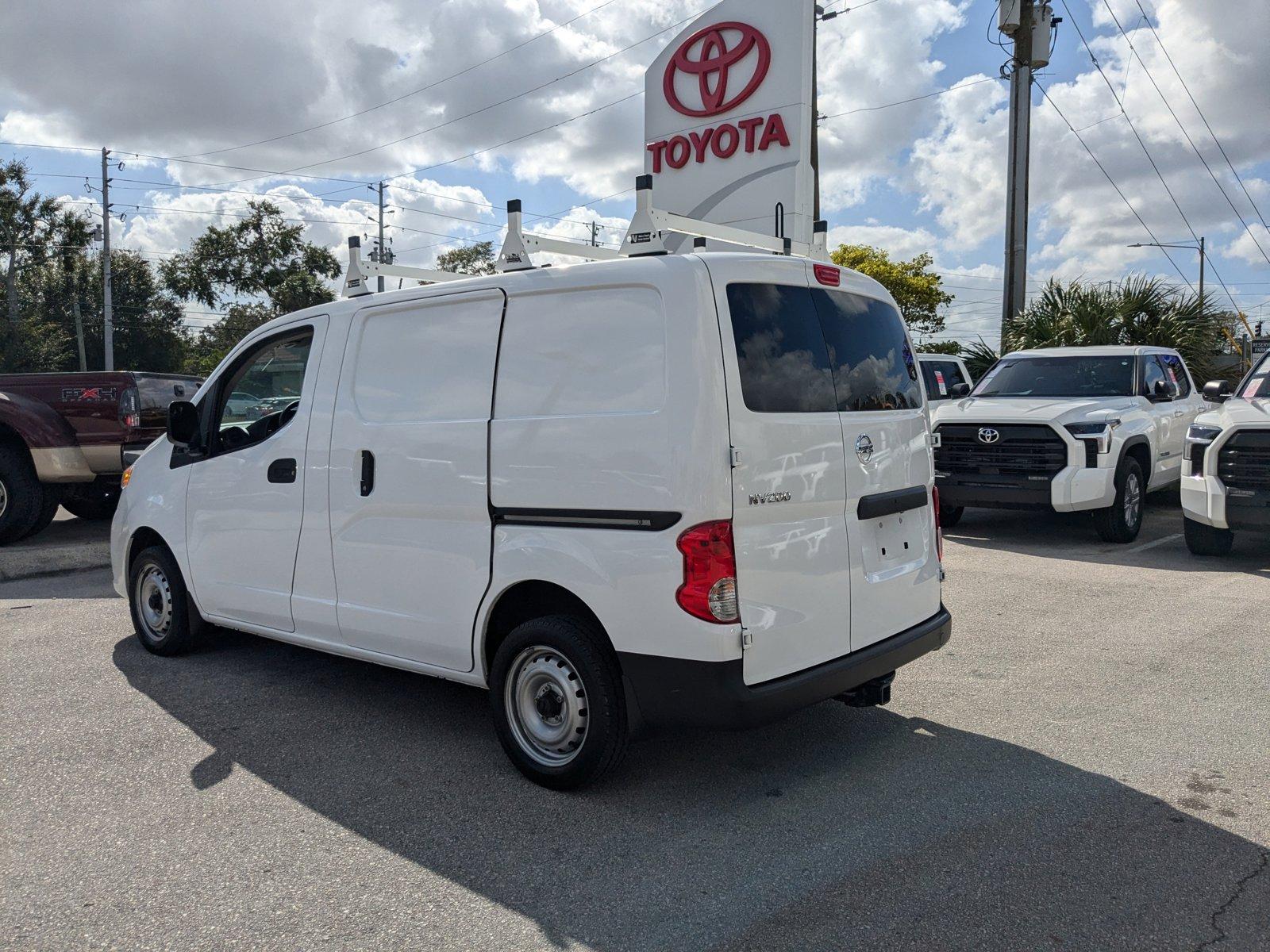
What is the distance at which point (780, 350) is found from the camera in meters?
3.91

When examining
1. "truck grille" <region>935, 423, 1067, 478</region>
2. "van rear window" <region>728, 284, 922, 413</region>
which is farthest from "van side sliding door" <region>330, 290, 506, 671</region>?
"truck grille" <region>935, 423, 1067, 478</region>

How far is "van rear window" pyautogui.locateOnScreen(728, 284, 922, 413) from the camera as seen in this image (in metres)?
3.80

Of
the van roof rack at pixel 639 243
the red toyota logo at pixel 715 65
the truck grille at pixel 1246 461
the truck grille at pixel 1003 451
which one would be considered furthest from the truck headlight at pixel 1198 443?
the red toyota logo at pixel 715 65

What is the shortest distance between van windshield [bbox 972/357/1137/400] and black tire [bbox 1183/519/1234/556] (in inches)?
83.4

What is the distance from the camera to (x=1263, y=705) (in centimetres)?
502

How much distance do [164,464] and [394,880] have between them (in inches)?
140

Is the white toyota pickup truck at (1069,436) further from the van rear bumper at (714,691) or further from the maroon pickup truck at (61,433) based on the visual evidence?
the maroon pickup truck at (61,433)

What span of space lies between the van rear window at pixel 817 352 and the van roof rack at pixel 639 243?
349 millimetres

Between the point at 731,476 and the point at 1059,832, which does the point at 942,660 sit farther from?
the point at 731,476

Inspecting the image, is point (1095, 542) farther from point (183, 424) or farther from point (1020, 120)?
point (1020, 120)

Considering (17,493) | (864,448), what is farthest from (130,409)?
(864,448)

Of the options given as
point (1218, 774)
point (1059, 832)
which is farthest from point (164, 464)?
point (1218, 774)

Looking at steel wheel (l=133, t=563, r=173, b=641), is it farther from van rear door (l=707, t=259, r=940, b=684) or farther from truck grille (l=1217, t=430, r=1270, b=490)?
truck grille (l=1217, t=430, r=1270, b=490)

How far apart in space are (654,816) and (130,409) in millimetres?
7628
